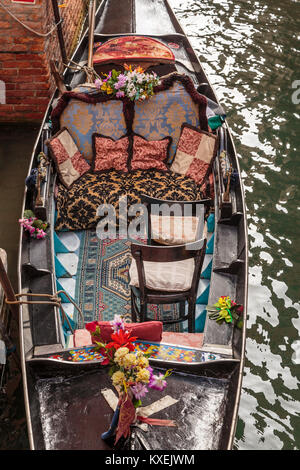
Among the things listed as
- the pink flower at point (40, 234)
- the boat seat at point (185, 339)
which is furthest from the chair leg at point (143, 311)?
the pink flower at point (40, 234)

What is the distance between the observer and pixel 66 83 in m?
4.95

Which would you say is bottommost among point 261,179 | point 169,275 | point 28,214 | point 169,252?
point 169,275

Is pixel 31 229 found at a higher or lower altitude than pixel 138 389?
higher

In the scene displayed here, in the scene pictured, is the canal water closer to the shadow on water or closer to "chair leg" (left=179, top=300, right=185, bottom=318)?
the shadow on water

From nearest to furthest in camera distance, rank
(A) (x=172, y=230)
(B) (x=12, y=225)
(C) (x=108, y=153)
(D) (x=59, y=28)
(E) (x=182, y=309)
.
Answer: (E) (x=182, y=309), (A) (x=172, y=230), (C) (x=108, y=153), (B) (x=12, y=225), (D) (x=59, y=28)

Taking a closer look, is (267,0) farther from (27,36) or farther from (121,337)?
(121,337)

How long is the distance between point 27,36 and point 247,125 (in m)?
2.64

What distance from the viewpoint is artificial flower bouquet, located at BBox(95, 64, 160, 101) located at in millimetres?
3959

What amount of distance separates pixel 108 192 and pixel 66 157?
0.47m

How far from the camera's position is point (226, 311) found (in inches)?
107

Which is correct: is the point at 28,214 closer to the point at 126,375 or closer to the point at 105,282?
the point at 105,282
